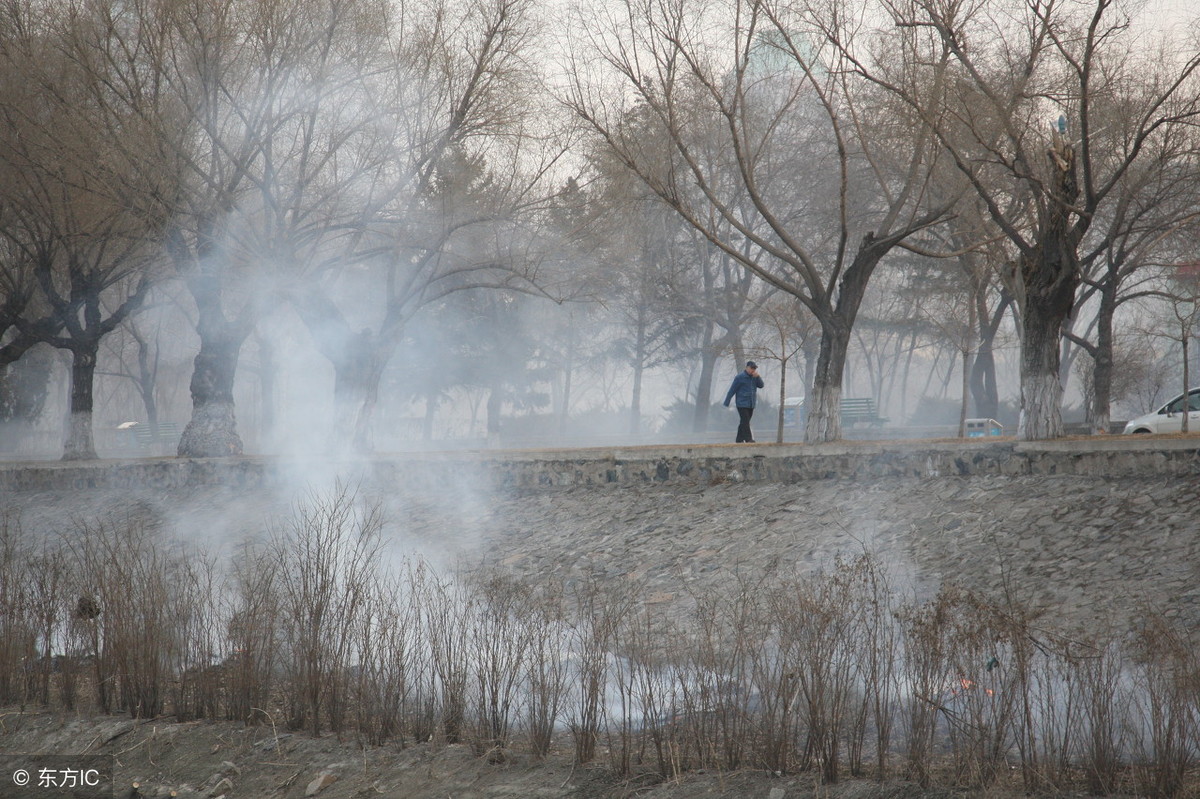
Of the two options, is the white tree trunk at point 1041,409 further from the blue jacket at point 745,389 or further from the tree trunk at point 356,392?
the tree trunk at point 356,392

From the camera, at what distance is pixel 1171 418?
791 inches

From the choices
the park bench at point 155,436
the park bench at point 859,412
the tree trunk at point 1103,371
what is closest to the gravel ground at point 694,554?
the tree trunk at point 1103,371

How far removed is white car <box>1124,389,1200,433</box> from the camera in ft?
65.1

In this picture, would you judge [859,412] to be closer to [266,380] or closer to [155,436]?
[266,380]

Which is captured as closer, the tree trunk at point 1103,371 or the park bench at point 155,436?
the tree trunk at point 1103,371

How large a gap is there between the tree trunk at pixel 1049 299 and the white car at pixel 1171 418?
32.1ft

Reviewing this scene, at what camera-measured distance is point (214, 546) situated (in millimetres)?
13930

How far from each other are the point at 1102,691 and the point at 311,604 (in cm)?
459

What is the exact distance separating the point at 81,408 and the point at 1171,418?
832 inches

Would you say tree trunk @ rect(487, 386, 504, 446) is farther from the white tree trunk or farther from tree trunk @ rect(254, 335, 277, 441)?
the white tree trunk

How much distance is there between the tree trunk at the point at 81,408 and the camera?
19.9 meters

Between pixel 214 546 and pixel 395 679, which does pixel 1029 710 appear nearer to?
pixel 395 679

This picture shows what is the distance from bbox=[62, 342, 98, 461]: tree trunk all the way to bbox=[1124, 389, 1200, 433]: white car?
20.2 m

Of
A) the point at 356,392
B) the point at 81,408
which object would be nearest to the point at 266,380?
the point at 81,408
